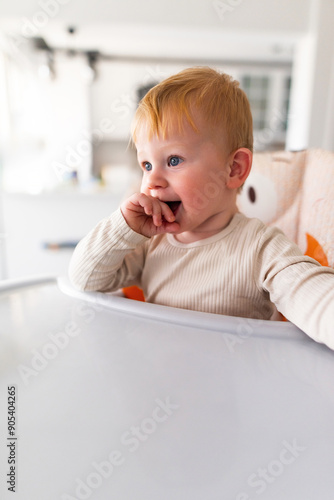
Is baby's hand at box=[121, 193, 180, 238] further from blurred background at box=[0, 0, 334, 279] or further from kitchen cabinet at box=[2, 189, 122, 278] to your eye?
kitchen cabinet at box=[2, 189, 122, 278]

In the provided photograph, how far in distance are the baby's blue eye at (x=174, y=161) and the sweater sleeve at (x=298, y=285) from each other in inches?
7.2

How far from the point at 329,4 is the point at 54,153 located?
1.85 meters

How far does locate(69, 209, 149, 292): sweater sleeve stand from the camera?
628 mm

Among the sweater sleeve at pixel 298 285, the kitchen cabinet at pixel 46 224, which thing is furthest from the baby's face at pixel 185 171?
the kitchen cabinet at pixel 46 224

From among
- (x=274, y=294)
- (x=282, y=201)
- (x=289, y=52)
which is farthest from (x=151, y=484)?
(x=289, y=52)

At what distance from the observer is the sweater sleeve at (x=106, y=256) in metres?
0.63

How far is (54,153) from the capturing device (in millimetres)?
2682

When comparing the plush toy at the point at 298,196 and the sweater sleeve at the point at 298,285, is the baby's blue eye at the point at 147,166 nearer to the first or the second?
the sweater sleeve at the point at 298,285

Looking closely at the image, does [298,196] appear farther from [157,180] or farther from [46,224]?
[46,224]

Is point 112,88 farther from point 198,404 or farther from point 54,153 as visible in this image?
point 198,404

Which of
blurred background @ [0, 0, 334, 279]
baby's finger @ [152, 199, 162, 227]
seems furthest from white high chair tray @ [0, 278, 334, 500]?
blurred background @ [0, 0, 334, 279]

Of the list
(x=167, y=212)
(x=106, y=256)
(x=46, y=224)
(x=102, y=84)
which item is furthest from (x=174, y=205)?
(x=102, y=84)

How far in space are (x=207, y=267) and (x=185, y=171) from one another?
0.17 meters

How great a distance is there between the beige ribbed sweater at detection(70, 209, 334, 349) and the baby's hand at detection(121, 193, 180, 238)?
0.05 feet
